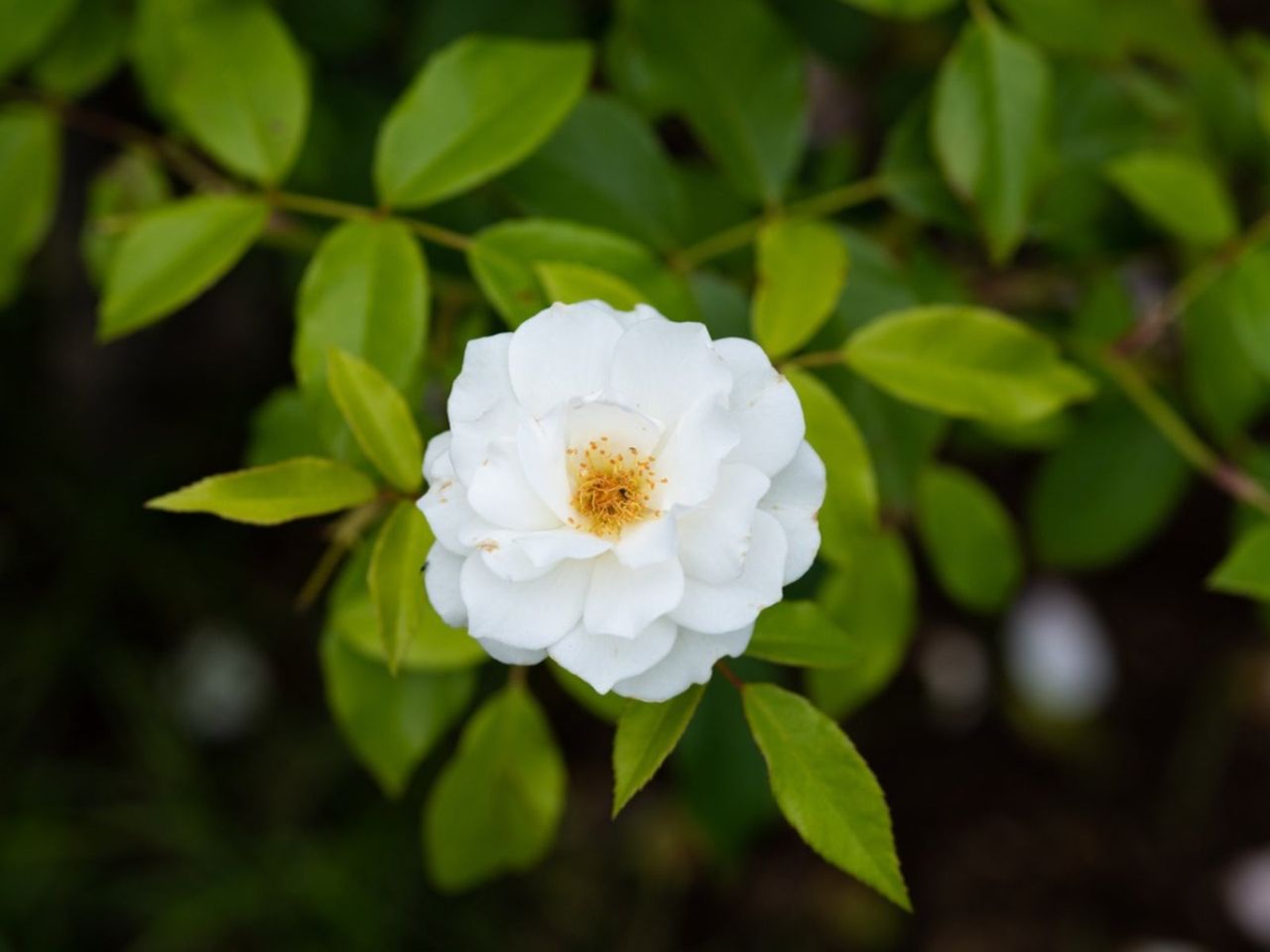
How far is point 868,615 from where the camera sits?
1275 millimetres

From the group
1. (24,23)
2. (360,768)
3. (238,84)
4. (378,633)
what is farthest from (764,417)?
(360,768)

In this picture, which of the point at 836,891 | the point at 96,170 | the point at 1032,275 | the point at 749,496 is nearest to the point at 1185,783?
the point at 836,891

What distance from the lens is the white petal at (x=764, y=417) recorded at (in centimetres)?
75

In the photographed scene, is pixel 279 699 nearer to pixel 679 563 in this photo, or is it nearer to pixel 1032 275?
pixel 1032 275

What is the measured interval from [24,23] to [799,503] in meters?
0.90

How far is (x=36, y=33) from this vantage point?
1108mm

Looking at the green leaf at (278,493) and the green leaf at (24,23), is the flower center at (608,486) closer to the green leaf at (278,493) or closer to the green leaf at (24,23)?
the green leaf at (278,493)

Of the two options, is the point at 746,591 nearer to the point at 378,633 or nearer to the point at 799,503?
the point at 799,503

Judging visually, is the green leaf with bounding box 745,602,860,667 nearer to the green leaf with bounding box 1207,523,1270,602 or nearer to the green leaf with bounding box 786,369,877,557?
the green leaf with bounding box 786,369,877,557

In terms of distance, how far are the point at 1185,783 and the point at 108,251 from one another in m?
2.34

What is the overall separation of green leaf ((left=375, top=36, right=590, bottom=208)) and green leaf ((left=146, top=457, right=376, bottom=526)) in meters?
0.29

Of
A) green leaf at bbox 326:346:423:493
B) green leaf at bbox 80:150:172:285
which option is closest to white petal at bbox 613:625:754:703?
green leaf at bbox 326:346:423:493

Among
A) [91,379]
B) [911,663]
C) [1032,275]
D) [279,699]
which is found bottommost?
[279,699]

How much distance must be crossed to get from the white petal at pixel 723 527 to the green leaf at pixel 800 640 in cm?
14
